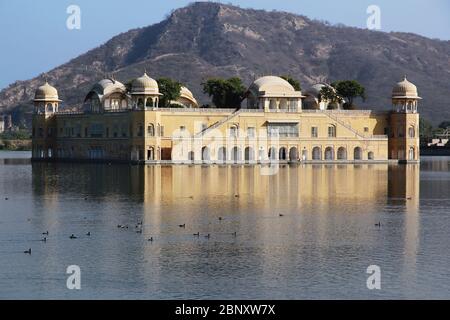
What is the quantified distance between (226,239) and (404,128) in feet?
179

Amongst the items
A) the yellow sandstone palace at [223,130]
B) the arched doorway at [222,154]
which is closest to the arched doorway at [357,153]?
the yellow sandstone palace at [223,130]

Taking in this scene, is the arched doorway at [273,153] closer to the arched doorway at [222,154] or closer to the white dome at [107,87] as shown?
the arched doorway at [222,154]

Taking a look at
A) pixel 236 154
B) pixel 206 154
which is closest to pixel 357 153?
pixel 236 154

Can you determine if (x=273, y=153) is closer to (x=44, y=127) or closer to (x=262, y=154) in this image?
(x=262, y=154)

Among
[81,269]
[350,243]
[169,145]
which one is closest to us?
[81,269]

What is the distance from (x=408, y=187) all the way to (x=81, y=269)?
28.7m

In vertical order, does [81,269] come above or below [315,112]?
below

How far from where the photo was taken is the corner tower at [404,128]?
82.6m

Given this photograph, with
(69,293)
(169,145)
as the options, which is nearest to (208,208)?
Answer: (69,293)

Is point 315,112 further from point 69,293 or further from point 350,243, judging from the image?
point 69,293

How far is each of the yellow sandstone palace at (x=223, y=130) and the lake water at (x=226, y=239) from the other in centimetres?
2297

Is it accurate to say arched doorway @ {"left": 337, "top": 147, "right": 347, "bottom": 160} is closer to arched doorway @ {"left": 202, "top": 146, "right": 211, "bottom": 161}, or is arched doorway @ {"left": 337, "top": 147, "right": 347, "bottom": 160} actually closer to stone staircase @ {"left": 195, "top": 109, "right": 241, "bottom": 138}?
stone staircase @ {"left": 195, "top": 109, "right": 241, "bottom": 138}
